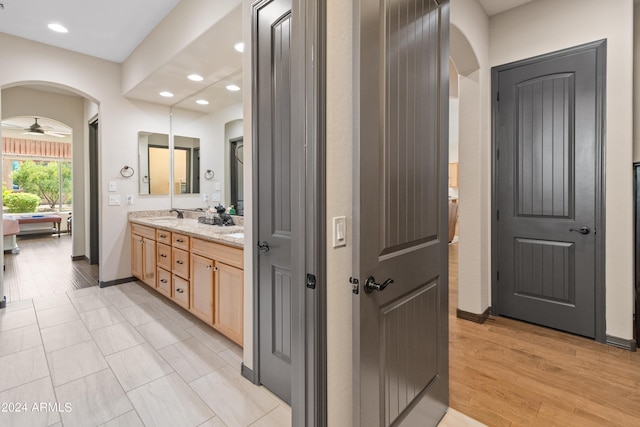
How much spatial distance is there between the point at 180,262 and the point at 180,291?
288 millimetres

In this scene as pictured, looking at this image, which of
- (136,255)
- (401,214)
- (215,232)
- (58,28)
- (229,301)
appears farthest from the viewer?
(136,255)

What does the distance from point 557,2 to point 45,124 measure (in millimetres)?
9663

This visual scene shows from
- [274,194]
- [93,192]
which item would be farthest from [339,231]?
[93,192]

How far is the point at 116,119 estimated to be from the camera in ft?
13.2

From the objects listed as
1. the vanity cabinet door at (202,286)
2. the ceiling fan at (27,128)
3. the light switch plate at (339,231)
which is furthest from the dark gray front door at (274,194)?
the ceiling fan at (27,128)

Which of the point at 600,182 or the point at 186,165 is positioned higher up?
the point at 186,165

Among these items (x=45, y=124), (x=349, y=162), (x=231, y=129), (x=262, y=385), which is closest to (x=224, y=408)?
(x=262, y=385)

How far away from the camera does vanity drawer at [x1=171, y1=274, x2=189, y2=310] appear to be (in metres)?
2.89

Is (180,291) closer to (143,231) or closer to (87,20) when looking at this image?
(143,231)

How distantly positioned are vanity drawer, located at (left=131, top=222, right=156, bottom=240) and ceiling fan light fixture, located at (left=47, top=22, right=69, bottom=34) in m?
2.18

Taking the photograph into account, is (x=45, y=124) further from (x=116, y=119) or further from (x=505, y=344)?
(x=505, y=344)

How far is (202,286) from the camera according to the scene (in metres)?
2.65

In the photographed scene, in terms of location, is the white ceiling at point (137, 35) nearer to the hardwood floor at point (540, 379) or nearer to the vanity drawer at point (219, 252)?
→ the vanity drawer at point (219, 252)

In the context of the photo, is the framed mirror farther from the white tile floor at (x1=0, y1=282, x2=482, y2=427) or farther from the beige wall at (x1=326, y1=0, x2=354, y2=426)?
the beige wall at (x1=326, y1=0, x2=354, y2=426)
